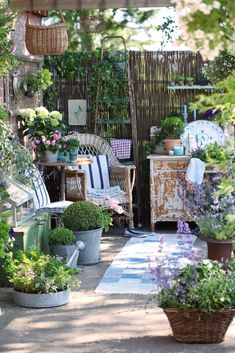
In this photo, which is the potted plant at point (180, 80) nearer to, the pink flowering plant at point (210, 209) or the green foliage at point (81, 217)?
the pink flowering plant at point (210, 209)

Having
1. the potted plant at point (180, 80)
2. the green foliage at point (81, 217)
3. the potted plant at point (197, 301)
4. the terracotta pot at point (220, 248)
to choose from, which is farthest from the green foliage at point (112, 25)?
the potted plant at point (197, 301)

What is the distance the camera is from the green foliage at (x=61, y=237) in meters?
6.70

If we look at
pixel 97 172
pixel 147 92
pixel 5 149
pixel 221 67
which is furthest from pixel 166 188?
pixel 5 149

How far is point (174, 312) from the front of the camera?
4688 millimetres

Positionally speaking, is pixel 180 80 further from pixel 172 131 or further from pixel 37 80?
pixel 37 80

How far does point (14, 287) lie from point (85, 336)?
94cm

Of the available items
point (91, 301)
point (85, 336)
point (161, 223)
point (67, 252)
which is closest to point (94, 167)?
point (161, 223)

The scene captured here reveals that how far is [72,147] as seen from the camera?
8.09 meters

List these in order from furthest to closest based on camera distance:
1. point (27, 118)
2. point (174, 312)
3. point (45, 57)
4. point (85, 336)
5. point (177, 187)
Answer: point (45, 57) → point (177, 187) → point (27, 118) → point (85, 336) → point (174, 312)

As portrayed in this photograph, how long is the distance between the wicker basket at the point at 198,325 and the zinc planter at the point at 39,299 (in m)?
1.21

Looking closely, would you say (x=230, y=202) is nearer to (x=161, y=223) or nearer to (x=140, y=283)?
(x=140, y=283)

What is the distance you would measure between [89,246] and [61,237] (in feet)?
1.55

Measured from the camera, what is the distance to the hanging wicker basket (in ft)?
26.2

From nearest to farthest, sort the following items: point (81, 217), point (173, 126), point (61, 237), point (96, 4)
Answer: point (61, 237) < point (81, 217) < point (96, 4) < point (173, 126)
